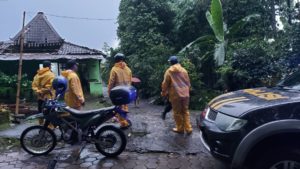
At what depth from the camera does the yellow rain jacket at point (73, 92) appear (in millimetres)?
7051

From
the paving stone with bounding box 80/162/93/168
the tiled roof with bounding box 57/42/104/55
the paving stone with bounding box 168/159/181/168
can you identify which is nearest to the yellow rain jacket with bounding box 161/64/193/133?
the paving stone with bounding box 168/159/181/168

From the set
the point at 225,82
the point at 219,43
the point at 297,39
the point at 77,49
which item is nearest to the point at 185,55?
the point at 219,43

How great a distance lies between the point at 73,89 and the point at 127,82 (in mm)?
1483

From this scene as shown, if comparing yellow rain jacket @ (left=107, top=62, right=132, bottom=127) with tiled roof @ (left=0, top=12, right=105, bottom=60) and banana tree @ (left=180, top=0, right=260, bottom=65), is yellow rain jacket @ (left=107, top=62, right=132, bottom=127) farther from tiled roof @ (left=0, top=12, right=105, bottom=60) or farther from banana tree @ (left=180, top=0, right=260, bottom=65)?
tiled roof @ (left=0, top=12, right=105, bottom=60)

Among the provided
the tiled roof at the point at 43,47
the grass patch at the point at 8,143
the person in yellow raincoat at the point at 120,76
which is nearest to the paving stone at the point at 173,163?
the person in yellow raincoat at the point at 120,76

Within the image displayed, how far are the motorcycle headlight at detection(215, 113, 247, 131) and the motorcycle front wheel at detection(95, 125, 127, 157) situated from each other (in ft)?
6.93

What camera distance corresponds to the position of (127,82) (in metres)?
8.12

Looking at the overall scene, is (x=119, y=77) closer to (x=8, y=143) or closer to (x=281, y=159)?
(x=8, y=143)

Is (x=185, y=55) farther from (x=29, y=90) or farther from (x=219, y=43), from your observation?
(x=29, y=90)

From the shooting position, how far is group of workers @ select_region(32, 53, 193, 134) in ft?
23.5

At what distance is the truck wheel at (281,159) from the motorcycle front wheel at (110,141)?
2.60 meters

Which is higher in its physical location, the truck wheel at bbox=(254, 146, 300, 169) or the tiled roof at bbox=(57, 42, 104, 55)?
the tiled roof at bbox=(57, 42, 104, 55)

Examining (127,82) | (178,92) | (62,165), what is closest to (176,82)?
(178,92)

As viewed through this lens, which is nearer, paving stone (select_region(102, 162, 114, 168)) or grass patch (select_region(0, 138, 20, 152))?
paving stone (select_region(102, 162, 114, 168))
